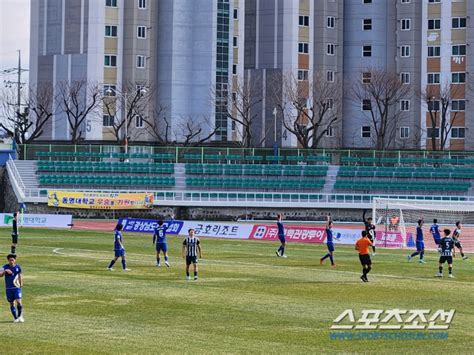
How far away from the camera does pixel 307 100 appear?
403ft

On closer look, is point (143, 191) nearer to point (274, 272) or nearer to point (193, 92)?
point (193, 92)

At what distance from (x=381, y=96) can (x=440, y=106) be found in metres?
7.38

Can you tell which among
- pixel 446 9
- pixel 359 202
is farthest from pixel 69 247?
pixel 446 9

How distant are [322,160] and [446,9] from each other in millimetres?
35280

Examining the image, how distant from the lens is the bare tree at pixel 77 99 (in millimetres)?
115688

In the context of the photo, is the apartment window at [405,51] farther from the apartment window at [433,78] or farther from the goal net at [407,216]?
the goal net at [407,216]

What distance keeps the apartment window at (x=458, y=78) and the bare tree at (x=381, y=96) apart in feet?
18.3

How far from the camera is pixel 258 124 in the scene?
126438 mm

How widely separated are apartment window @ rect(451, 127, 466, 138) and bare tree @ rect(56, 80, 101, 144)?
42707 mm

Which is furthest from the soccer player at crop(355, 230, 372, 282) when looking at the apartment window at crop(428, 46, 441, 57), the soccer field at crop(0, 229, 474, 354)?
the apartment window at crop(428, 46, 441, 57)

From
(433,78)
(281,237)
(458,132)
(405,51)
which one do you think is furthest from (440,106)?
(281,237)

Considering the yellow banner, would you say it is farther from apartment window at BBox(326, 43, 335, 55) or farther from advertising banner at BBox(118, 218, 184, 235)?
apartment window at BBox(326, 43, 335, 55)

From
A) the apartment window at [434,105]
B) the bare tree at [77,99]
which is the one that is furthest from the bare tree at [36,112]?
the apartment window at [434,105]

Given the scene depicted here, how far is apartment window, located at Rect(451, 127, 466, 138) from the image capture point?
406ft
